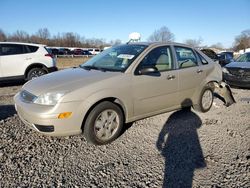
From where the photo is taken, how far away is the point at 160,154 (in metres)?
3.42

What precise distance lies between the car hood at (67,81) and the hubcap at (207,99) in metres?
2.50

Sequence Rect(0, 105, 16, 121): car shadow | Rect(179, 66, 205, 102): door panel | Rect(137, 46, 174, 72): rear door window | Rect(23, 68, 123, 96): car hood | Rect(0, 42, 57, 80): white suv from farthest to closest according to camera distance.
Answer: Rect(0, 42, 57, 80): white suv
Rect(0, 105, 16, 121): car shadow
Rect(179, 66, 205, 102): door panel
Rect(137, 46, 174, 72): rear door window
Rect(23, 68, 123, 96): car hood

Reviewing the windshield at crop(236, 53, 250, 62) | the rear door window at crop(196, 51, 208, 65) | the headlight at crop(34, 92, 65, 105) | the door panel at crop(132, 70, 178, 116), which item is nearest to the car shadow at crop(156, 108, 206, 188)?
the door panel at crop(132, 70, 178, 116)

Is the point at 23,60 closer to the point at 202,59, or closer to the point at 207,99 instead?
the point at 202,59

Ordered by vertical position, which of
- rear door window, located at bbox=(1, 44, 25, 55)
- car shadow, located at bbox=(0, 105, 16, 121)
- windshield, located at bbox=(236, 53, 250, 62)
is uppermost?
rear door window, located at bbox=(1, 44, 25, 55)

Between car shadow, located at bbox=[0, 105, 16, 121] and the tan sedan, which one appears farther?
car shadow, located at bbox=[0, 105, 16, 121]

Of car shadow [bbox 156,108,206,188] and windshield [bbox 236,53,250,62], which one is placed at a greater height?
windshield [bbox 236,53,250,62]

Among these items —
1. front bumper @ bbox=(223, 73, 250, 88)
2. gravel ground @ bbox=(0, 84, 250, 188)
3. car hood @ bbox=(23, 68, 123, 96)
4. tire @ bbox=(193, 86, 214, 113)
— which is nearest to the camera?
A: gravel ground @ bbox=(0, 84, 250, 188)

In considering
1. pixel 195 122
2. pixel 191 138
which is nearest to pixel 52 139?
Answer: pixel 191 138

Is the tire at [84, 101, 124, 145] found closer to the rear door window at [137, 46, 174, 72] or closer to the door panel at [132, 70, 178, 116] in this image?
the door panel at [132, 70, 178, 116]

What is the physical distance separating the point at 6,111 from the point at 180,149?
410cm

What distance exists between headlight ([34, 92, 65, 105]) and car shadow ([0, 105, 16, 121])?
207 cm

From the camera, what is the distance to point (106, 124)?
3.69 meters

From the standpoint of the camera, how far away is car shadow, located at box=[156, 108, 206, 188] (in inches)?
111
